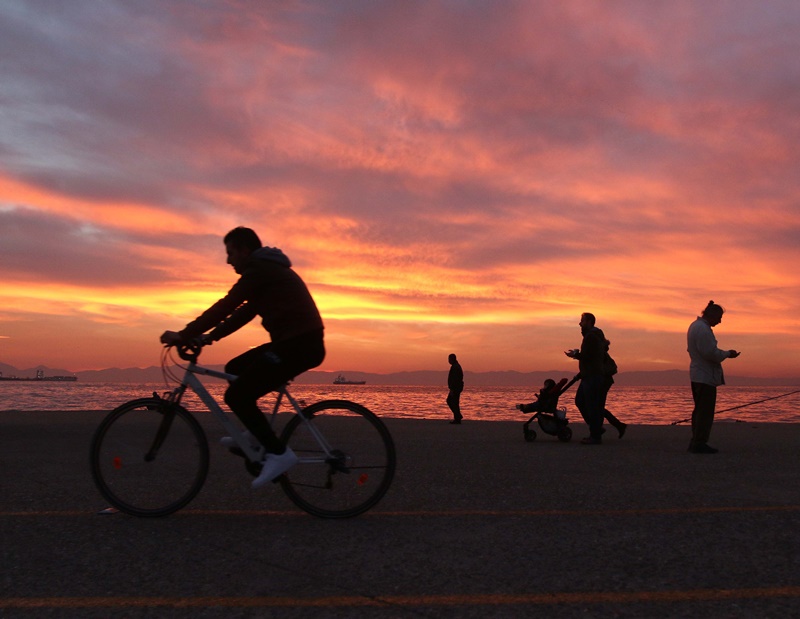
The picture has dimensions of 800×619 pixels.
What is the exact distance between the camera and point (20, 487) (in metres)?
6.40

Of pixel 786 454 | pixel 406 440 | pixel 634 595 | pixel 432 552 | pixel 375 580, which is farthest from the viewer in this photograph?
pixel 406 440

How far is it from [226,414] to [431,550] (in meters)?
1.99

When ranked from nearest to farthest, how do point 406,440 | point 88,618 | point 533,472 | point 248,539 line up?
point 88,618 < point 248,539 < point 533,472 < point 406,440

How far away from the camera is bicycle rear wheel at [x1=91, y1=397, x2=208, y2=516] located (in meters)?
5.03

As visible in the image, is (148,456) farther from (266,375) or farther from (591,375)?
(591,375)

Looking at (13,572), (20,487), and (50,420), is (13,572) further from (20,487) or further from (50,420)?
(50,420)

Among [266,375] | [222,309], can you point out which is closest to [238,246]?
[222,309]

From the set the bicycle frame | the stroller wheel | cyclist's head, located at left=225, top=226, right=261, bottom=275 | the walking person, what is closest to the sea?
the bicycle frame

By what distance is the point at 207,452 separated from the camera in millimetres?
5195

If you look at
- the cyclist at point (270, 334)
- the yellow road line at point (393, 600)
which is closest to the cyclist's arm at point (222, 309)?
the cyclist at point (270, 334)

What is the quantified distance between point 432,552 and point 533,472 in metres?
3.83

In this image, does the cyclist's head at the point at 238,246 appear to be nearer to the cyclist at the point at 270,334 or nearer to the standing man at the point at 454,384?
the cyclist at the point at 270,334

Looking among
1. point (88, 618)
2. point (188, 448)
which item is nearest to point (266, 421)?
point (188, 448)

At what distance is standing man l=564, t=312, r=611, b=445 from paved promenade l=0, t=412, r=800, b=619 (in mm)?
4258
